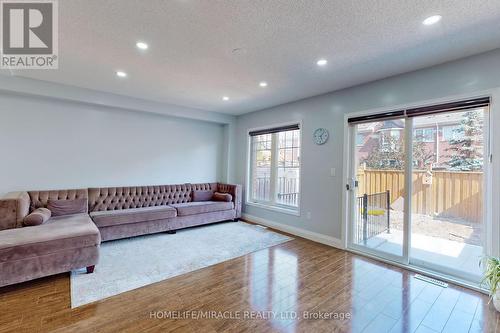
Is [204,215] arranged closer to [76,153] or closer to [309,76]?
[76,153]

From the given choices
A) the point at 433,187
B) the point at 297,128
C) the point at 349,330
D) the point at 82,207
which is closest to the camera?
the point at 349,330

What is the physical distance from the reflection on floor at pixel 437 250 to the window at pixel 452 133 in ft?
4.29

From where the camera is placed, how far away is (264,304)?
2.25 m

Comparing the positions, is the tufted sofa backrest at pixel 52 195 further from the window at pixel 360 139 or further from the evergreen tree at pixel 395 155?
the evergreen tree at pixel 395 155

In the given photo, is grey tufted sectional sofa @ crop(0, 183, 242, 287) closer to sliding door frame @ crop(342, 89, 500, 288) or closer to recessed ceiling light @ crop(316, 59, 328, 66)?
sliding door frame @ crop(342, 89, 500, 288)

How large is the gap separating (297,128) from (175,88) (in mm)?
2395

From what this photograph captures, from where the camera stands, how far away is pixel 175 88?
13.1 feet

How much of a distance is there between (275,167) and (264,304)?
335cm

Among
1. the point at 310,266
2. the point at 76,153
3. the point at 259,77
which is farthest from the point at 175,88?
the point at 310,266

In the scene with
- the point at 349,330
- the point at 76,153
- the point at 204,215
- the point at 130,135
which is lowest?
the point at 349,330

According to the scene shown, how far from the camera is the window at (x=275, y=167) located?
490 centimetres

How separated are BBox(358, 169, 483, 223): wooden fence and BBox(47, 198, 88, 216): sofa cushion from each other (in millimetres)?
4825

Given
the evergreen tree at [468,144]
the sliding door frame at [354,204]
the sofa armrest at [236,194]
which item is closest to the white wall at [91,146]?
the sofa armrest at [236,194]

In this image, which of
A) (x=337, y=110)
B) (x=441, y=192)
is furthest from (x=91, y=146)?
(x=441, y=192)
